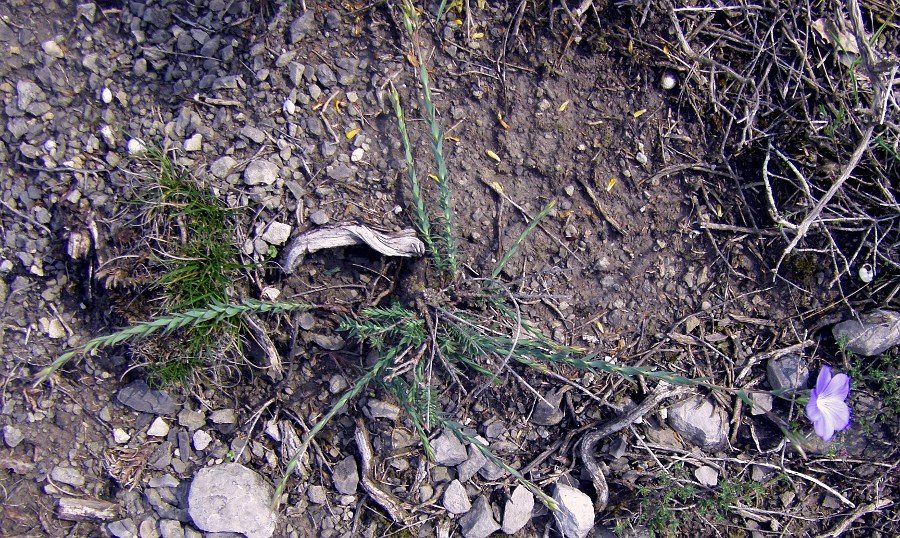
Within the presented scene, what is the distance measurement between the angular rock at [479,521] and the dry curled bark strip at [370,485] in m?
0.28

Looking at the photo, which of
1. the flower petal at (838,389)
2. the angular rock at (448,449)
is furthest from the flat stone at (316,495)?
the flower petal at (838,389)

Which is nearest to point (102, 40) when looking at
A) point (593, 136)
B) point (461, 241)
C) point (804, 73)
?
point (461, 241)

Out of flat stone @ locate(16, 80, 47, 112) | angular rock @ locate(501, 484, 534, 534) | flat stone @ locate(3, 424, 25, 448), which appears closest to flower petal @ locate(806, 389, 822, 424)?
angular rock @ locate(501, 484, 534, 534)

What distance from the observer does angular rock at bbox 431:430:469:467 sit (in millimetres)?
2711

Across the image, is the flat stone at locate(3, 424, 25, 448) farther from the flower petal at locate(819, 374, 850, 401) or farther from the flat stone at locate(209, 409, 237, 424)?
the flower petal at locate(819, 374, 850, 401)

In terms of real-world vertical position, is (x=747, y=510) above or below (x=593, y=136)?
below

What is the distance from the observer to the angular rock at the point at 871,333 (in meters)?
2.74

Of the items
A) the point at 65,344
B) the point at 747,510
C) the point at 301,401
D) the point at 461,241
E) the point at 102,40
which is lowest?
the point at 747,510

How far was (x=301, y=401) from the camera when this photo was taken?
2723mm

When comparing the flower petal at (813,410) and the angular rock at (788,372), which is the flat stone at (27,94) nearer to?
the flower petal at (813,410)

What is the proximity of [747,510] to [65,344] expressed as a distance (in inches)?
128

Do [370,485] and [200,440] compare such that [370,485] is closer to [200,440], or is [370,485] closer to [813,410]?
[200,440]

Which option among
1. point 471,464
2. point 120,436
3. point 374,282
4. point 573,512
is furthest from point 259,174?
point 573,512

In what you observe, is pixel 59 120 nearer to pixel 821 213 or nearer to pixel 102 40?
pixel 102 40
